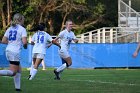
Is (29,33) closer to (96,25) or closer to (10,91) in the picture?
(96,25)

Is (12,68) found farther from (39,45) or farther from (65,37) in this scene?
(65,37)

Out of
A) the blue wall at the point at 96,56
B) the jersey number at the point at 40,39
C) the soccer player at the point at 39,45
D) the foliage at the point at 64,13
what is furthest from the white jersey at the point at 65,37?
the foliage at the point at 64,13

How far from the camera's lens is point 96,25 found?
198 ft

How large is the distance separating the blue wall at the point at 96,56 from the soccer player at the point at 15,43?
25.0m

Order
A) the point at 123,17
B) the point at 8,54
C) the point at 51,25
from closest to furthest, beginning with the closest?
the point at 8,54 → the point at 123,17 → the point at 51,25

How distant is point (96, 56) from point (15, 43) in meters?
25.7

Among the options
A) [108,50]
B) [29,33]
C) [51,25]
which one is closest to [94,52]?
[108,50]

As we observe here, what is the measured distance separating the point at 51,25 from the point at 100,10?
18.3ft

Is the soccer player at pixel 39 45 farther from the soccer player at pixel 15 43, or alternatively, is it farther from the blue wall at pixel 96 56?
the blue wall at pixel 96 56

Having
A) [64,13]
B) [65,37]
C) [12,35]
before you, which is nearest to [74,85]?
[12,35]

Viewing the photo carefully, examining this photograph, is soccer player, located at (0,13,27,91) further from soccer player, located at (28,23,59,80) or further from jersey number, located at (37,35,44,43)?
jersey number, located at (37,35,44,43)

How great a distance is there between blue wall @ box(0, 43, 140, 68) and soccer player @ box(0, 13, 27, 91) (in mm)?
24960

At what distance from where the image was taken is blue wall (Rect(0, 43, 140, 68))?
38763mm

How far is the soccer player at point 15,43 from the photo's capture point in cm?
1340
